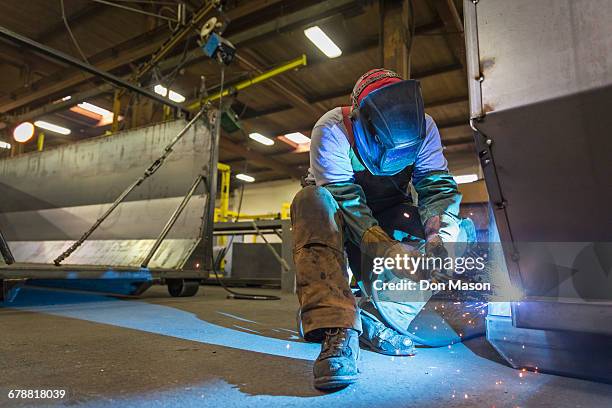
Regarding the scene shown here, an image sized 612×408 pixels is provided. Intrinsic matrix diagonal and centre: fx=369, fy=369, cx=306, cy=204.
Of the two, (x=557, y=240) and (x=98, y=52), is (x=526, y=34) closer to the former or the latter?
(x=557, y=240)

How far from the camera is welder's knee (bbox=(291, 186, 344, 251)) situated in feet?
3.43

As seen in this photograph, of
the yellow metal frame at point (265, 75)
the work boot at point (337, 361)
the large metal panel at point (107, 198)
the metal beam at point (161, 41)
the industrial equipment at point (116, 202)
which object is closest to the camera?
the work boot at point (337, 361)

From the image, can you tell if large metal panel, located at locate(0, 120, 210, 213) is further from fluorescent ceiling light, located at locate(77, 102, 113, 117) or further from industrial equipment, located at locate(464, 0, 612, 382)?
fluorescent ceiling light, located at locate(77, 102, 113, 117)

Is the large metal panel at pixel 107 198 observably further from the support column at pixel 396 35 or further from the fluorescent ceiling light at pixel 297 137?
the fluorescent ceiling light at pixel 297 137

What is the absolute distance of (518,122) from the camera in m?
0.82

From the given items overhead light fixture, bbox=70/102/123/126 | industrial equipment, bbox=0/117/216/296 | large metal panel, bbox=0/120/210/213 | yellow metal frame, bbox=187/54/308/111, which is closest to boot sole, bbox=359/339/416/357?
industrial equipment, bbox=0/117/216/296

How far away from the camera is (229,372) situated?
940mm

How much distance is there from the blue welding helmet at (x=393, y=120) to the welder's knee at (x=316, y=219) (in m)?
0.22

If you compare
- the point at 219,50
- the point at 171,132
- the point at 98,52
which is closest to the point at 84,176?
the point at 171,132

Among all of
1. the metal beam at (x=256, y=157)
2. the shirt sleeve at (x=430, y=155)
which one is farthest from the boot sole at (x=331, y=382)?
the metal beam at (x=256, y=157)

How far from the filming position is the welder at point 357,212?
3.12 feet

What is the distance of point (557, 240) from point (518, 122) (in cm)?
33

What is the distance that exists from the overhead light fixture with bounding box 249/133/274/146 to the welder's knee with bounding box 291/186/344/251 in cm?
786

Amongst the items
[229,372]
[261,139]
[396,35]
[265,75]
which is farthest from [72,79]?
[229,372]
